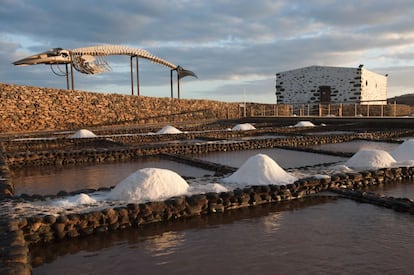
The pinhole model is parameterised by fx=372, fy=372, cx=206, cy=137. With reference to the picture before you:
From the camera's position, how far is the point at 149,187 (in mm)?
5320

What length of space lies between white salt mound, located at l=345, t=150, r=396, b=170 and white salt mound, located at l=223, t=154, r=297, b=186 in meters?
1.92

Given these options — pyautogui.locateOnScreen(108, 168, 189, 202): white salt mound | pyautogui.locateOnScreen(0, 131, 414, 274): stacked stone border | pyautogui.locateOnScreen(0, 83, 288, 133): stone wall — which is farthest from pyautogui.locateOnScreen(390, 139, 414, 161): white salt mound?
pyautogui.locateOnScreen(0, 83, 288, 133): stone wall

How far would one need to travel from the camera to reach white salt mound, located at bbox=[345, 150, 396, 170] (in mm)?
7352

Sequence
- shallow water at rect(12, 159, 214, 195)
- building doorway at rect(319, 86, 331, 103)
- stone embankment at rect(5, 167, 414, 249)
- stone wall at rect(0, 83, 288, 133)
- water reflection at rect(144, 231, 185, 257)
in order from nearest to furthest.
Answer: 1. water reflection at rect(144, 231, 185, 257)
2. stone embankment at rect(5, 167, 414, 249)
3. shallow water at rect(12, 159, 214, 195)
4. stone wall at rect(0, 83, 288, 133)
5. building doorway at rect(319, 86, 331, 103)

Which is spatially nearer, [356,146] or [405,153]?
[405,153]

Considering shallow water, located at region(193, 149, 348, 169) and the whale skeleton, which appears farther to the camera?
the whale skeleton

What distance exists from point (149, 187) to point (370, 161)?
4616 mm

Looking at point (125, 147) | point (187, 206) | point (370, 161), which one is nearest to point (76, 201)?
point (187, 206)

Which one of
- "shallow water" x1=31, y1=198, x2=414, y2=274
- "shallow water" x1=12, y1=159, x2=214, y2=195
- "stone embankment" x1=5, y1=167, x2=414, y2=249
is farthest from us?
"shallow water" x1=12, y1=159, x2=214, y2=195

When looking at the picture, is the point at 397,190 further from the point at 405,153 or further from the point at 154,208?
the point at 154,208

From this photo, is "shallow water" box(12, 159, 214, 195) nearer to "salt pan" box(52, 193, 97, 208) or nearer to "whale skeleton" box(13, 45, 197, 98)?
"salt pan" box(52, 193, 97, 208)

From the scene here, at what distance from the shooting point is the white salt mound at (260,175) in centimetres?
608

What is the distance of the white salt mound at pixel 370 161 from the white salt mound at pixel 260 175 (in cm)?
192

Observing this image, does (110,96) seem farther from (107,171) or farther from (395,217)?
(395,217)
